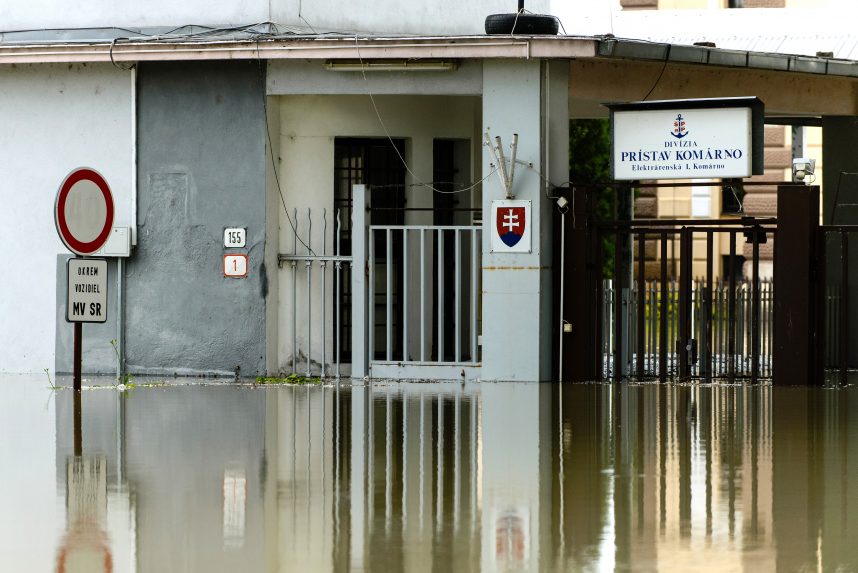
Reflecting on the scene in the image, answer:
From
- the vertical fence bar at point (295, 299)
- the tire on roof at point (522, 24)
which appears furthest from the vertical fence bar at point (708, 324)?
the vertical fence bar at point (295, 299)

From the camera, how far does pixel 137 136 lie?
1984 centimetres

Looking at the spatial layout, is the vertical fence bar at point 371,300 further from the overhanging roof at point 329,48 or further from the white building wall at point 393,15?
the white building wall at point 393,15

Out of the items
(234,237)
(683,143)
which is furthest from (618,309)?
(234,237)

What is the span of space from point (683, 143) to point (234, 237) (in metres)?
5.58

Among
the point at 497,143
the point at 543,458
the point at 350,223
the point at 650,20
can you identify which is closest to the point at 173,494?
the point at 543,458

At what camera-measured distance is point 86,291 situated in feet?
50.9

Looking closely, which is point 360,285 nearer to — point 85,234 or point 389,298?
point 389,298

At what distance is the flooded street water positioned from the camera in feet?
27.5

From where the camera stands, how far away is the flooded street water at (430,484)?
8.38 meters

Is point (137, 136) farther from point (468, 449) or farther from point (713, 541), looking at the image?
point (713, 541)

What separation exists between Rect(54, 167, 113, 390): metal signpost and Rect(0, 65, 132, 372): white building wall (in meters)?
4.47

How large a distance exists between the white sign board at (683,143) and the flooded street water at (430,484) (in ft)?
9.98

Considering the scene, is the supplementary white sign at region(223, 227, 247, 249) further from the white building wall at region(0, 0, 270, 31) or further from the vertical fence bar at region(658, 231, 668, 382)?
the vertical fence bar at region(658, 231, 668, 382)

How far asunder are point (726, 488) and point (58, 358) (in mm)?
11702
